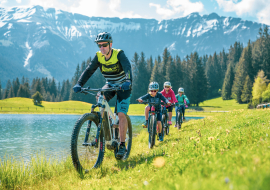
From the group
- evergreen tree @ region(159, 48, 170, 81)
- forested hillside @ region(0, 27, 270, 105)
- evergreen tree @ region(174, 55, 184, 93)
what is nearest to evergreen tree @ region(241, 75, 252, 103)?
forested hillside @ region(0, 27, 270, 105)

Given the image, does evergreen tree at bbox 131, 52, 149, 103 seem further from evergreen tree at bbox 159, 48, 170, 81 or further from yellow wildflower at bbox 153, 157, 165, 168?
yellow wildflower at bbox 153, 157, 165, 168

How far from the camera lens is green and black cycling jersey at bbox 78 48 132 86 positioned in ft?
16.9

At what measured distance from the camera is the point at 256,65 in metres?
85.7

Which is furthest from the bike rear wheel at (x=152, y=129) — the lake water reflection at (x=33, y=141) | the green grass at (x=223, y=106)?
the green grass at (x=223, y=106)

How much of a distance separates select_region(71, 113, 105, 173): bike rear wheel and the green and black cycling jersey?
1.16m

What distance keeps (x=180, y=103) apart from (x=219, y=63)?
120 m

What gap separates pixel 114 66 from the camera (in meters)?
5.28

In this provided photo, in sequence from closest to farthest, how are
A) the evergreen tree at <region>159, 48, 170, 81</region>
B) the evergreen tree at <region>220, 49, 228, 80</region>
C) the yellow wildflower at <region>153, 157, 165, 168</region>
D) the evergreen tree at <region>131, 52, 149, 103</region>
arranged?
the yellow wildflower at <region>153, 157, 165, 168</region> → the evergreen tree at <region>159, 48, 170, 81</region> → the evergreen tree at <region>131, 52, 149, 103</region> → the evergreen tree at <region>220, 49, 228, 80</region>

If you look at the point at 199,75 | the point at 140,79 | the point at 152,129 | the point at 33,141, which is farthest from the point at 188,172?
the point at 140,79

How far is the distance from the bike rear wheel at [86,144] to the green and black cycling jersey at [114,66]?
1161 mm

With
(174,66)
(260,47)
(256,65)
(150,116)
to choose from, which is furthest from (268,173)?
(260,47)

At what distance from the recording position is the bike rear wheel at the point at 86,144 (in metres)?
4.28

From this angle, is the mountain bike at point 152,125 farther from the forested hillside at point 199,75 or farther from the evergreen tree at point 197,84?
the evergreen tree at point 197,84

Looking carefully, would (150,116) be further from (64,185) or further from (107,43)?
(64,185)
